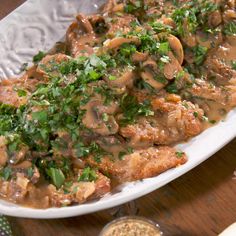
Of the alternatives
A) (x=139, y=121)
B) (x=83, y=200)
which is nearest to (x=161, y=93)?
(x=139, y=121)

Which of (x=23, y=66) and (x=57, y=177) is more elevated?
(x=23, y=66)

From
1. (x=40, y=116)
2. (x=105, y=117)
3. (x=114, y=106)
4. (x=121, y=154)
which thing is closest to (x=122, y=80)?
(x=114, y=106)

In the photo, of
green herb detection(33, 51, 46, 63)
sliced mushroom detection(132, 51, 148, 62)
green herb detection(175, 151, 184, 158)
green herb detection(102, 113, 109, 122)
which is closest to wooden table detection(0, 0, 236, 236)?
green herb detection(175, 151, 184, 158)

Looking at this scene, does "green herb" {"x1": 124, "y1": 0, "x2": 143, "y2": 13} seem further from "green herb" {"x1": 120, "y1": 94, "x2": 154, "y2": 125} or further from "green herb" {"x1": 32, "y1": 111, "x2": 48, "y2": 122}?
"green herb" {"x1": 32, "y1": 111, "x2": 48, "y2": 122}

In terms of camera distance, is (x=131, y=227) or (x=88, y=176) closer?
(x=131, y=227)

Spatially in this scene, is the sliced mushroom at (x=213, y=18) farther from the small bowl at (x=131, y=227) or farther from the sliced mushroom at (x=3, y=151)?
the sliced mushroom at (x=3, y=151)

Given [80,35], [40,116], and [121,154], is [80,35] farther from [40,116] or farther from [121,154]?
[121,154]

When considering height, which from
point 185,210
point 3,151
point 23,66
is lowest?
point 185,210

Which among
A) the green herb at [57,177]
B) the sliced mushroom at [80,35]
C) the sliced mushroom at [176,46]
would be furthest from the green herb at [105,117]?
the sliced mushroom at [80,35]
